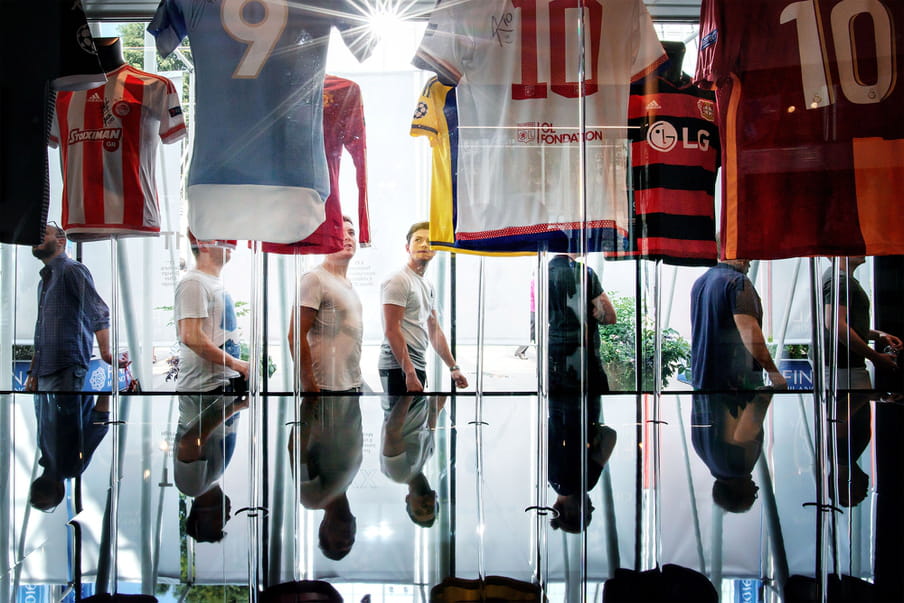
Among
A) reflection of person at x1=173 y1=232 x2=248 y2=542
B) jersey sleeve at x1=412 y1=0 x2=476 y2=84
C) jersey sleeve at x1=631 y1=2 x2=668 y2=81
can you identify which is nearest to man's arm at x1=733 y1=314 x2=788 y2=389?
jersey sleeve at x1=631 y1=2 x2=668 y2=81

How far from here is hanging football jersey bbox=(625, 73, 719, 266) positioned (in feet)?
6.32

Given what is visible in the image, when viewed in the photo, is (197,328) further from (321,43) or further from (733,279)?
(733,279)

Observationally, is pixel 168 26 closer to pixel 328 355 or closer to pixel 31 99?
pixel 31 99

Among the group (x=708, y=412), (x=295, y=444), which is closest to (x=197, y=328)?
(x=295, y=444)

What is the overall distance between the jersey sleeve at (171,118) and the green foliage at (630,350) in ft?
5.39

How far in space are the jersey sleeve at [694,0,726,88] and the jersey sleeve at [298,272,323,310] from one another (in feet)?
5.08

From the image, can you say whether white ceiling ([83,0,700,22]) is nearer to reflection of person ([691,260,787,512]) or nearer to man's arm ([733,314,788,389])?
reflection of person ([691,260,787,512])

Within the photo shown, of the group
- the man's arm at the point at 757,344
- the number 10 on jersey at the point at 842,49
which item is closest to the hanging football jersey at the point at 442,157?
the number 10 on jersey at the point at 842,49

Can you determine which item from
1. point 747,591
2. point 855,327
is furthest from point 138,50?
point 855,327

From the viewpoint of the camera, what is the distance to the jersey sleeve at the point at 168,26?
5.58 ft

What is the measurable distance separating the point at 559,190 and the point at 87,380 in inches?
67.3

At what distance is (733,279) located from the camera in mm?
2203

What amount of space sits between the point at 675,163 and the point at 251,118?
1.30 m

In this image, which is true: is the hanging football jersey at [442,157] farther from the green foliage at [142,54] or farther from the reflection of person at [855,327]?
the reflection of person at [855,327]
